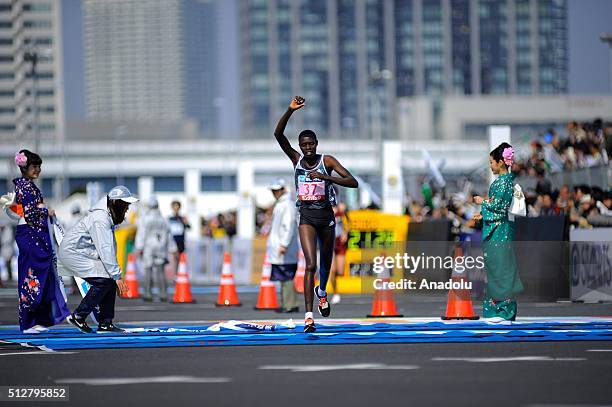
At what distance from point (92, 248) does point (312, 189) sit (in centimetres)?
224

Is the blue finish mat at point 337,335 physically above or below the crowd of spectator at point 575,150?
below

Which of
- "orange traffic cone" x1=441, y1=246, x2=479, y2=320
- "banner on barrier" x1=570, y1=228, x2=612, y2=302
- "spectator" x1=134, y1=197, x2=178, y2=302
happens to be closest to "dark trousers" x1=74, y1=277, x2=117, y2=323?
"orange traffic cone" x1=441, y1=246, x2=479, y2=320

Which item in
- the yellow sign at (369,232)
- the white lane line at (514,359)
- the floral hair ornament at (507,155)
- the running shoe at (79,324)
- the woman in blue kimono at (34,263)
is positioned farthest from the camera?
the yellow sign at (369,232)

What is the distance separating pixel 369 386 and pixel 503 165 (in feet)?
20.2

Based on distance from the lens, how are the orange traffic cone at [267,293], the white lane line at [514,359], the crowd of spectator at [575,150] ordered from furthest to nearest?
1. the crowd of spectator at [575,150]
2. the orange traffic cone at [267,293]
3. the white lane line at [514,359]

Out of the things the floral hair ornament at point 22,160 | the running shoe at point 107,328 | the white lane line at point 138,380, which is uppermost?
the floral hair ornament at point 22,160

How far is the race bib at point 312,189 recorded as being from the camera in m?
13.6

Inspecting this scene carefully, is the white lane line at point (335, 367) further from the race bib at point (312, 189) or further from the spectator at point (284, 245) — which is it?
the spectator at point (284, 245)

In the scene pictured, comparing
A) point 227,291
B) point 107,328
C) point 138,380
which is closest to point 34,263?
point 107,328

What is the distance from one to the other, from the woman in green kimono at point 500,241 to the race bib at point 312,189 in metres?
1.96

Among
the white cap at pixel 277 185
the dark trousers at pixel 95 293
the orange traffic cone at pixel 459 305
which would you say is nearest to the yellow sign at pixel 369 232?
the white cap at pixel 277 185

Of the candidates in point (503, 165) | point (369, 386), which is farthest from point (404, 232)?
point (369, 386)

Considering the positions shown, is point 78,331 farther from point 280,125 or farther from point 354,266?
point 354,266

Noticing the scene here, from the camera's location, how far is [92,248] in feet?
44.5
